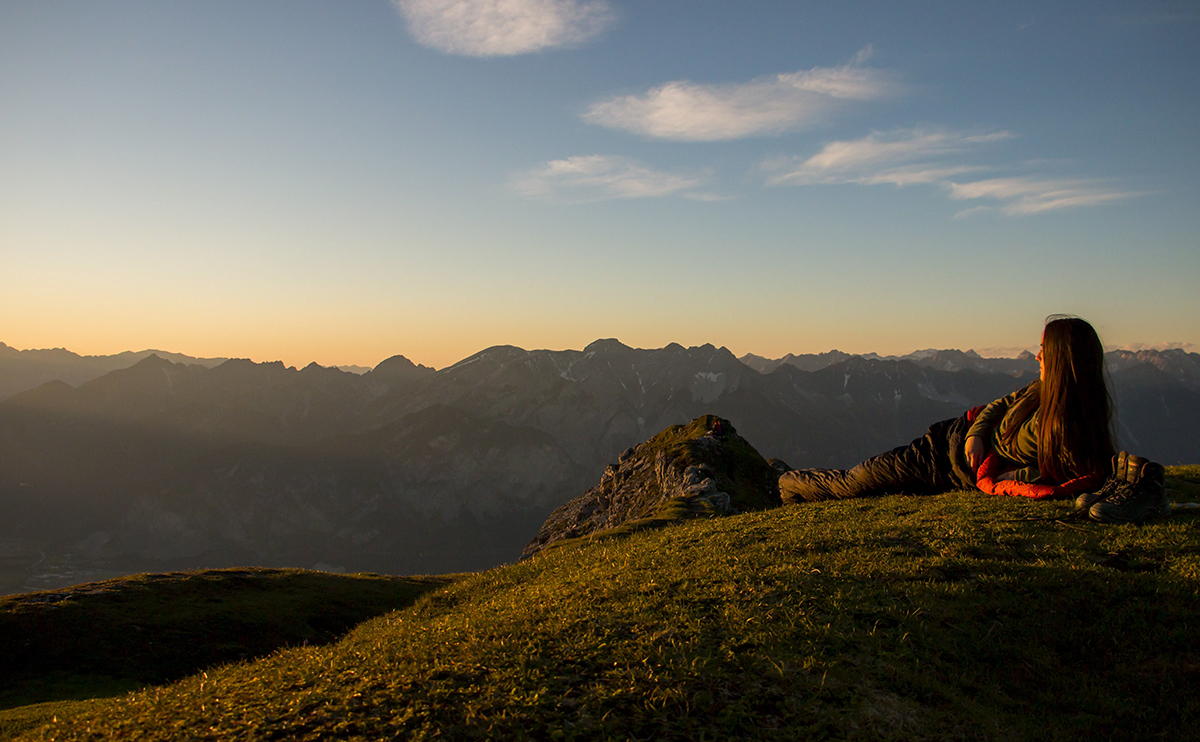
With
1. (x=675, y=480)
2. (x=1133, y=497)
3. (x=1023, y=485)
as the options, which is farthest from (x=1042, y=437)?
(x=675, y=480)

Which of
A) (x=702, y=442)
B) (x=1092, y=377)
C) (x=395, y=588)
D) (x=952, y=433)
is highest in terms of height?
(x=1092, y=377)

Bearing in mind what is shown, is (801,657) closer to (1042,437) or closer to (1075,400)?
(1042,437)

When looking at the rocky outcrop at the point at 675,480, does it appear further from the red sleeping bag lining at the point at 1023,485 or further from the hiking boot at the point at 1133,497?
the hiking boot at the point at 1133,497

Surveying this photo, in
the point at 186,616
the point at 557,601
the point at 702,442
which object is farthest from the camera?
the point at 702,442

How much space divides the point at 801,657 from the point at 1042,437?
8866 mm

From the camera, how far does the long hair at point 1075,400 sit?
45.2ft

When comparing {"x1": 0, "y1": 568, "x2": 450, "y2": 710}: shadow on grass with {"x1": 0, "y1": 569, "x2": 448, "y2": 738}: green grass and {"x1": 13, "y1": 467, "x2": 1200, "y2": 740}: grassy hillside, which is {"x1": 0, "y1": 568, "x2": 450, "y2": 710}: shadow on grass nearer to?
{"x1": 0, "y1": 569, "x2": 448, "y2": 738}: green grass

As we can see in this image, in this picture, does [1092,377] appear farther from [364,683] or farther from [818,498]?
[364,683]

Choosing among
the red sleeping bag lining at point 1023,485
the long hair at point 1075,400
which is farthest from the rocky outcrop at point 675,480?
the long hair at point 1075,400

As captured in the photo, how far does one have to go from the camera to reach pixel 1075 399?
45.3 ft

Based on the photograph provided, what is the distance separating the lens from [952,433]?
17.3m

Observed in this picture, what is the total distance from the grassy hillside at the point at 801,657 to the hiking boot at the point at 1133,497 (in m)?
0.37

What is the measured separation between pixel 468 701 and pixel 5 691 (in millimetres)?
20868

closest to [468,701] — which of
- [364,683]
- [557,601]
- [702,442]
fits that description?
[364,683]
